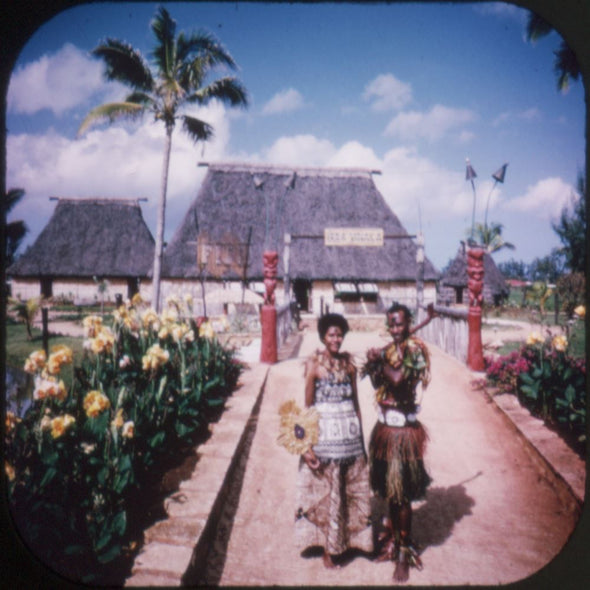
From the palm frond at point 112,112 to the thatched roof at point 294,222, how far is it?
22.7ft

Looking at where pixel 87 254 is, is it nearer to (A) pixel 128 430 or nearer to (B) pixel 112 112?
(B) pixel 112 112

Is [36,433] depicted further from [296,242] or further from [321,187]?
[321,187]

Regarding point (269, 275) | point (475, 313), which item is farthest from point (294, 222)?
point (475, 313)

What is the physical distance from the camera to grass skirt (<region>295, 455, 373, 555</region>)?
2678 mm

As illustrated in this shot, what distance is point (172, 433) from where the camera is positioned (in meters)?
3.73

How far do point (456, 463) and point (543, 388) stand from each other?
4.08 ft

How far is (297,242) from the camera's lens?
18.8 m

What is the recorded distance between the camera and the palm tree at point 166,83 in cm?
982

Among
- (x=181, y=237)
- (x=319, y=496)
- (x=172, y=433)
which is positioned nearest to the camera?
(x=319, y=496)

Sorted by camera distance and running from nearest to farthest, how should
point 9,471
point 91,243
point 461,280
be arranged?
point 9,471 < point 461,280 < point 91,243

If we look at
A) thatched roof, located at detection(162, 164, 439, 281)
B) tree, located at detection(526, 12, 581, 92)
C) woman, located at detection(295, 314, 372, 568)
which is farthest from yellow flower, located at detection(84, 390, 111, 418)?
thatched roof, located at detection(162, 164, 439, 281)

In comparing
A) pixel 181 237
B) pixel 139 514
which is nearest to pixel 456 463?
pixel 139 514

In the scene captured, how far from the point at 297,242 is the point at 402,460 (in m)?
16.4

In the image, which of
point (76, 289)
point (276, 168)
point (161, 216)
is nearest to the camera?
point (161, 216)
